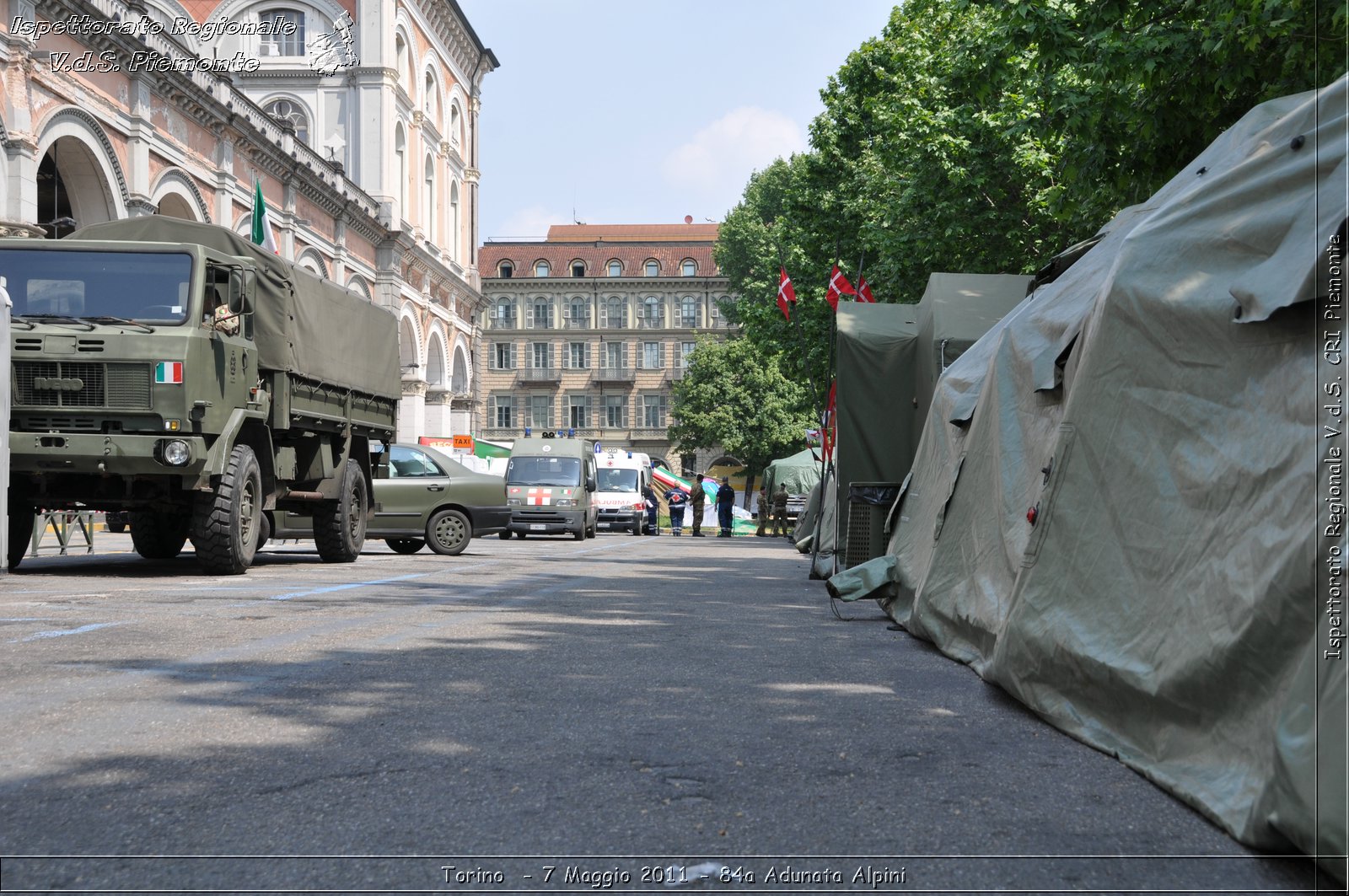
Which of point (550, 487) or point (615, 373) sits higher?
point (615, 373)

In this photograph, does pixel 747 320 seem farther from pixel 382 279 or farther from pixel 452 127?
pixel 452 127

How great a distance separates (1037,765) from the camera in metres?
4.38

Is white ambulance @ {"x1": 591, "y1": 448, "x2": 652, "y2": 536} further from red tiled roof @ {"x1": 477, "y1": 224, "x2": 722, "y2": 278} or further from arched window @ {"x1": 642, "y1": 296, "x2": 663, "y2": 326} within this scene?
red tiled roof @ {"x1": 477, "y1": 224, "x2": 722, "y2": 278}

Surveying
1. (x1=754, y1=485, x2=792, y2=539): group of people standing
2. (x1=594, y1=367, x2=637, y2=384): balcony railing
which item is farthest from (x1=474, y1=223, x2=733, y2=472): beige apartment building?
(x1=754, y1=485, x2=792, y2=539): group of people standing

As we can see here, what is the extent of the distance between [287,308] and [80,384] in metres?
2.45

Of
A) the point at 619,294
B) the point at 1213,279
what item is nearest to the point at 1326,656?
the point at 1213,279

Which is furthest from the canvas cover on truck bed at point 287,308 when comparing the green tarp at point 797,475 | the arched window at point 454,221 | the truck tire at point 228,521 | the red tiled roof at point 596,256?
the red tiled roof at point 596,256

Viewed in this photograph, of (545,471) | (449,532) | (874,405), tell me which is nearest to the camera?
(874,405)

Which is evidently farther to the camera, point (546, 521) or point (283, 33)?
point (283, 33)

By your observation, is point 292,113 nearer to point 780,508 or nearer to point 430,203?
point 430,203

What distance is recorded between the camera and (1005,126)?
63.8 ft

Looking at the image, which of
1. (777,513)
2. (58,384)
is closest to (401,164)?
(777,513)

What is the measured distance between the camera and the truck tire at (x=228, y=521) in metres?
12.0

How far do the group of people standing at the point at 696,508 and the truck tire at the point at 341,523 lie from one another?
2238cm
